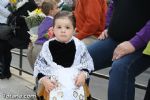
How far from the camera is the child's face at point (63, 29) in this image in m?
3.35

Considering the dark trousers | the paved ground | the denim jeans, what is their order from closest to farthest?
the denim jeans
the paved ground
the dark trousers

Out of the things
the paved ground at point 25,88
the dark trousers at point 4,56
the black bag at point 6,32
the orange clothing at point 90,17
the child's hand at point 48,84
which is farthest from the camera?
the dark trousers at point 4,56

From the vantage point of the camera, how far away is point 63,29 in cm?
335

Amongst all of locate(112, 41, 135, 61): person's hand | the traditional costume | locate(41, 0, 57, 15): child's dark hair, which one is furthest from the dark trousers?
locate(112, 41, 135, 61): person's hand

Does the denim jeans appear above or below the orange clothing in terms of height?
below

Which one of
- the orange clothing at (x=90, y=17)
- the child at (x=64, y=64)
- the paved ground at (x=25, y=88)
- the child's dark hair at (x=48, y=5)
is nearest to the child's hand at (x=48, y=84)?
the child at (x=64, y=64)

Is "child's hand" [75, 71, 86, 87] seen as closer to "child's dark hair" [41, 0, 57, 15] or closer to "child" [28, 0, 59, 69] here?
"child" [28, 0, 59, 69]

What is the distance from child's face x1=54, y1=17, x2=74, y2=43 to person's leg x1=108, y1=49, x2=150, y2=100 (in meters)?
0.45

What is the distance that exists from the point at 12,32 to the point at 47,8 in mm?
1478

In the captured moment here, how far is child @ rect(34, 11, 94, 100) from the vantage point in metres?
3.27

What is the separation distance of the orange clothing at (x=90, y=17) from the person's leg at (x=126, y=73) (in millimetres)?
1107

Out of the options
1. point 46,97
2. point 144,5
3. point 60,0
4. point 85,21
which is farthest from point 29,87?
point 144,5

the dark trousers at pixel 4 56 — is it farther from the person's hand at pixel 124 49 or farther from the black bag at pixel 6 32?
the person's hand at pixel 124 49

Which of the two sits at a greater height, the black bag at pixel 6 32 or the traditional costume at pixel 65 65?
the traditional costume at pixel 65 65
